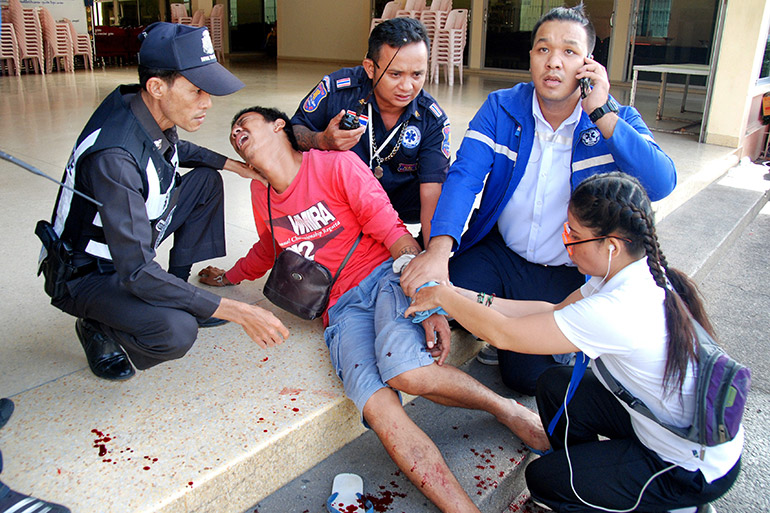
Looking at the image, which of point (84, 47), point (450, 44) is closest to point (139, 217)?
point (450, 44)

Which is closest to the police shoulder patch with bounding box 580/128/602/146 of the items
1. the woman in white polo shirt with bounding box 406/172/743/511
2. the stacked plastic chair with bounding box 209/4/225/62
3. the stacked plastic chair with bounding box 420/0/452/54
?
the woman in white polo shirt with bounding box 406/172/743/511

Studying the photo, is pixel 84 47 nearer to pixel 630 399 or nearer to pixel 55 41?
pixel 55 41

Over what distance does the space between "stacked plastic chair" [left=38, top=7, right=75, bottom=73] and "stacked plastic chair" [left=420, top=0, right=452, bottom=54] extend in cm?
695

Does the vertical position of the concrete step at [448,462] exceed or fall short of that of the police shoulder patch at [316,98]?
it falls short

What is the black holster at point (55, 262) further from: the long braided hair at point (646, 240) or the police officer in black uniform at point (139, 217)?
the long braided hair at point (646, 240)

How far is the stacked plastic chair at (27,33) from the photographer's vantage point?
1061 cm

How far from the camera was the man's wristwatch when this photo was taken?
6.87 feet

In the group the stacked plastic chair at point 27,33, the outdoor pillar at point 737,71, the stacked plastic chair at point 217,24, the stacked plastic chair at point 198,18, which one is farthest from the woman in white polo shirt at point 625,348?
the stacked plastic chair at point 198,18

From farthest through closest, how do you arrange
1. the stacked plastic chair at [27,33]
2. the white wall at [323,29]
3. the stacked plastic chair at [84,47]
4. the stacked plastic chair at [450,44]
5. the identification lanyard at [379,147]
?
1. the white wall at [323,29]
2. the stacked plastic chair at [84,47]
3. the stacked plastic chair at [450,44]
4. the stacked plastic chair at [27,33]
5. the identification lanyard at [379,147]

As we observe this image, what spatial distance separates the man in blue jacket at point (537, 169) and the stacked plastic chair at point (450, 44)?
28.6 feet

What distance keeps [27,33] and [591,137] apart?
11.9m

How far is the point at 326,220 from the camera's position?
7.20 feet

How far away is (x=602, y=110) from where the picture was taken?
2094mm

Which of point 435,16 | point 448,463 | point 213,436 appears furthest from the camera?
point 435,16
